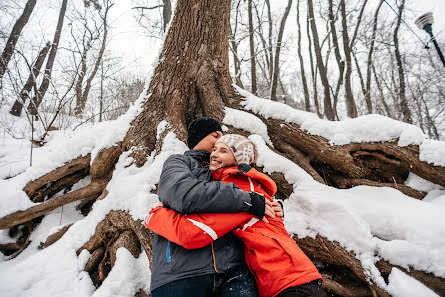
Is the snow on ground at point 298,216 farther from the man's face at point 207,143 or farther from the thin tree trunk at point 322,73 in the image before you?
the thin tree trunk at point 322,73

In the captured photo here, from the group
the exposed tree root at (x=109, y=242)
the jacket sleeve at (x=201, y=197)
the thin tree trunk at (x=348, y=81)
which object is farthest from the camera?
the thin tree trunk at (x=348, y=81)

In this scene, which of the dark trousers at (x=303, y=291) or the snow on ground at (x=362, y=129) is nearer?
the dark trousers at (x=303, y=291)

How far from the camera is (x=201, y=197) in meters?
1.14

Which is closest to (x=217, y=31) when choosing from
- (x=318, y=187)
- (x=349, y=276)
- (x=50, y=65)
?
(x=318, y=187)

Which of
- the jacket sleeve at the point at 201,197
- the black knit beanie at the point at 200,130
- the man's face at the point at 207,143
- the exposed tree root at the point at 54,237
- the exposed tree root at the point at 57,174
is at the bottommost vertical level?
the exposed tree root at the point at 54,237

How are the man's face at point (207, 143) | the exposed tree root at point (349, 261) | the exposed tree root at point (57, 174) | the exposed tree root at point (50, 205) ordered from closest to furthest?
1. the exposed tree root at point (349, 261)
2. the man's face at point (207, 143)
3. the exposed tree root at point (50, 205)
4. the exposed tree root at point (57, 174)

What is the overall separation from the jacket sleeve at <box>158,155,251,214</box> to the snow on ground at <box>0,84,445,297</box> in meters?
0.85

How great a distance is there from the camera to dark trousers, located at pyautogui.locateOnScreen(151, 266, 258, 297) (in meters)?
A: 1.08

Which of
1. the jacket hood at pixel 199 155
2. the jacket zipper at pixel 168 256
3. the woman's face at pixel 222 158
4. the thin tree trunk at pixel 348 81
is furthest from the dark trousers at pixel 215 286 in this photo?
the thin tree trunk at pixel 348 81

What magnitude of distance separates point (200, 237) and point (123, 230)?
1.51 metres

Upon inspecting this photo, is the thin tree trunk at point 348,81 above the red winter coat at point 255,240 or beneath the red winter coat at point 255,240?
above

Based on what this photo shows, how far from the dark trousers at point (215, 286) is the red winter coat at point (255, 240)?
0.06 meters

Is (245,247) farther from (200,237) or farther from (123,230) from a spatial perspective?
(123,230)

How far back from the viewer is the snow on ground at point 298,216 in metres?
1.53
